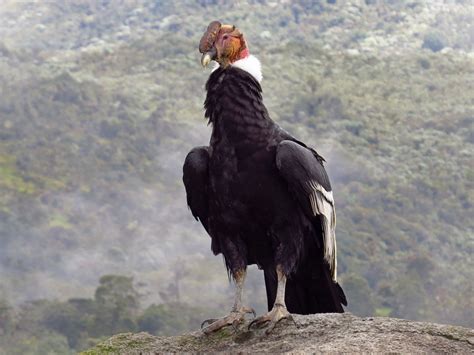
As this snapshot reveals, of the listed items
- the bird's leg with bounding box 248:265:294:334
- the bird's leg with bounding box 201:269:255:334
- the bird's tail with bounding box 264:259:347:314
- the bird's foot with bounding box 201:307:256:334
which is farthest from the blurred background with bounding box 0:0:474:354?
the bird's leg with bounding box 248:265:294:334

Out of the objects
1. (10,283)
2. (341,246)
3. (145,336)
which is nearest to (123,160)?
(10,283)

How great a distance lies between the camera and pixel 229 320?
7711mm

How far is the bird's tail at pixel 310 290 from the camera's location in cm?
823

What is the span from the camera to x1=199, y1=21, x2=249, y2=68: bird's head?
789cm

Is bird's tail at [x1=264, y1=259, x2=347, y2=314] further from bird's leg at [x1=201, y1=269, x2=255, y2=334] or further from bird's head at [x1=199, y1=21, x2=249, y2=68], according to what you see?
bird's head at [x1=199, y1=21, x2=249, y2=68]

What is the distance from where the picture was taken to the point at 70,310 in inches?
2290

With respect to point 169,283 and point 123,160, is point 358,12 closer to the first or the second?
point 123,160

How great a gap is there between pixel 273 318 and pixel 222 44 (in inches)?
87.0

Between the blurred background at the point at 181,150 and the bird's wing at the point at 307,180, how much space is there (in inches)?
1427

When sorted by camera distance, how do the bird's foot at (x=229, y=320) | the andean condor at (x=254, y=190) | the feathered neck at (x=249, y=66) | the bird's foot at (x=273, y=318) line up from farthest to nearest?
the feathered neck at (x=249, y=66) → the andean condor at (x=254, y=190) → the bird's foot at (x=229, y=320) → the bird's foot at (x=273, y=318)

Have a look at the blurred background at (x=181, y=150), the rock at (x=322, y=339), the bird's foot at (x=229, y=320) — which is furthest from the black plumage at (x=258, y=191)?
the blurred background at (x=181, y=150)

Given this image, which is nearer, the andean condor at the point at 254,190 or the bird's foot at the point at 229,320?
the bird's foot at the point at 229,320

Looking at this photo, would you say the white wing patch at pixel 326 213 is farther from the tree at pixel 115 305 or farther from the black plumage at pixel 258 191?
the tree at pixel 115 305

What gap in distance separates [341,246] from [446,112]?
22818 millimetres
